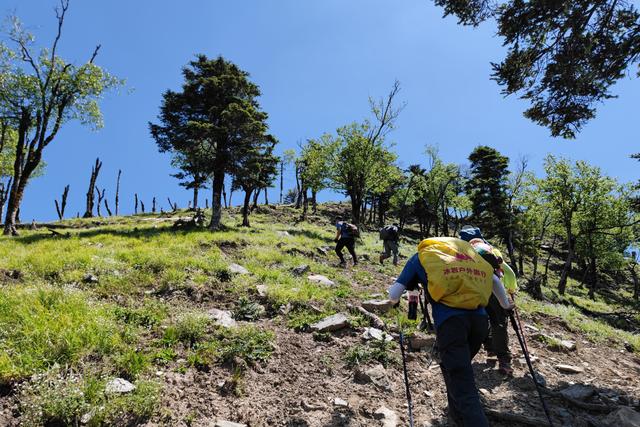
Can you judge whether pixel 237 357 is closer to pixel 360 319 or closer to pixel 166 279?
pixel 360 319

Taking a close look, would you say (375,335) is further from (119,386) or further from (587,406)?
(119,386)

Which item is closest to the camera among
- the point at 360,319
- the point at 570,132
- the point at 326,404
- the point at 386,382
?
the point at 326,404

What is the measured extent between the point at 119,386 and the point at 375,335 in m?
4.31

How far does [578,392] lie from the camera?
5.15 meters

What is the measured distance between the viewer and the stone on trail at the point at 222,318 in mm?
6438

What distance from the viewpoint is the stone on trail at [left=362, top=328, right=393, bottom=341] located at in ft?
21.3

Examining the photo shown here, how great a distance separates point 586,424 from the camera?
14.9 ft

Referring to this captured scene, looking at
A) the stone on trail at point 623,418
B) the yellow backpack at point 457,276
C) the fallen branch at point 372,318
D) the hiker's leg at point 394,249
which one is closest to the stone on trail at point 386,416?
the yellow backpack at point 457,276

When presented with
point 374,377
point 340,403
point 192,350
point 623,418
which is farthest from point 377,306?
point 623,418

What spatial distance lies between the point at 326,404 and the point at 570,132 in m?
8.21

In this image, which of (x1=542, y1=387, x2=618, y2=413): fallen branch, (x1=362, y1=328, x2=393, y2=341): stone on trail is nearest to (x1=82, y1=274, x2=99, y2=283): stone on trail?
(x1=362, y1=328, x2=393, y2=341): stone on trail

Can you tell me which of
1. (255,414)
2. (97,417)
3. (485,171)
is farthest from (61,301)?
(485,171)

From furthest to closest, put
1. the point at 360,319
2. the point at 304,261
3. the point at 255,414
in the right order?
the point at 304,261 < the point at 360,319 < the point at 255,414

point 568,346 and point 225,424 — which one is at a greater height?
point 225,424
